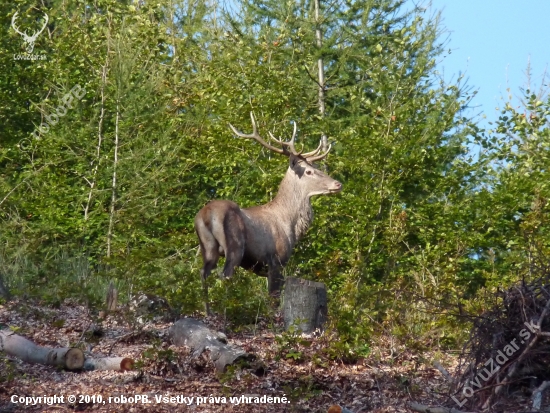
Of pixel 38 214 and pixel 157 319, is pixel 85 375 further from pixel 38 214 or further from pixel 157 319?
pixel 38 214

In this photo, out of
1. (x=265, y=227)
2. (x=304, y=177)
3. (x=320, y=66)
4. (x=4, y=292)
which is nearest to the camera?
(x=4, y=292)

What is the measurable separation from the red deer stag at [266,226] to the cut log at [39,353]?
3924mm

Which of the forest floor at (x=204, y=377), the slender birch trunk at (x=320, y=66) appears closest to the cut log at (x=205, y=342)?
the forest floor at (x=204, y=377)

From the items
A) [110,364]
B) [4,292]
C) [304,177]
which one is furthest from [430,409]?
[304,177]

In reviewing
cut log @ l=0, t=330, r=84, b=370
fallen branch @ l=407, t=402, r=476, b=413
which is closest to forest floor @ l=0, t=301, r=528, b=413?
cut log @ l=0, t=330, r=84, b=370

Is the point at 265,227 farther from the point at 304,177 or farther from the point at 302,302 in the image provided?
the point at 302,302

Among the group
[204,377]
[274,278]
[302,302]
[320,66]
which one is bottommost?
[204,377]

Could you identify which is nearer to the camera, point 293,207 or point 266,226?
point 266,226

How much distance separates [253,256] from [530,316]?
6.45 m

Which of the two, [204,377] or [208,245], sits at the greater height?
[208,245]

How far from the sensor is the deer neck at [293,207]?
538 inches

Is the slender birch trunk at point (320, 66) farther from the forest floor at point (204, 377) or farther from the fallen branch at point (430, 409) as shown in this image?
the fallen branch at point (430, 409)

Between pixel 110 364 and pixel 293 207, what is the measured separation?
21.2ft

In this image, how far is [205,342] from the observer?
802cm
